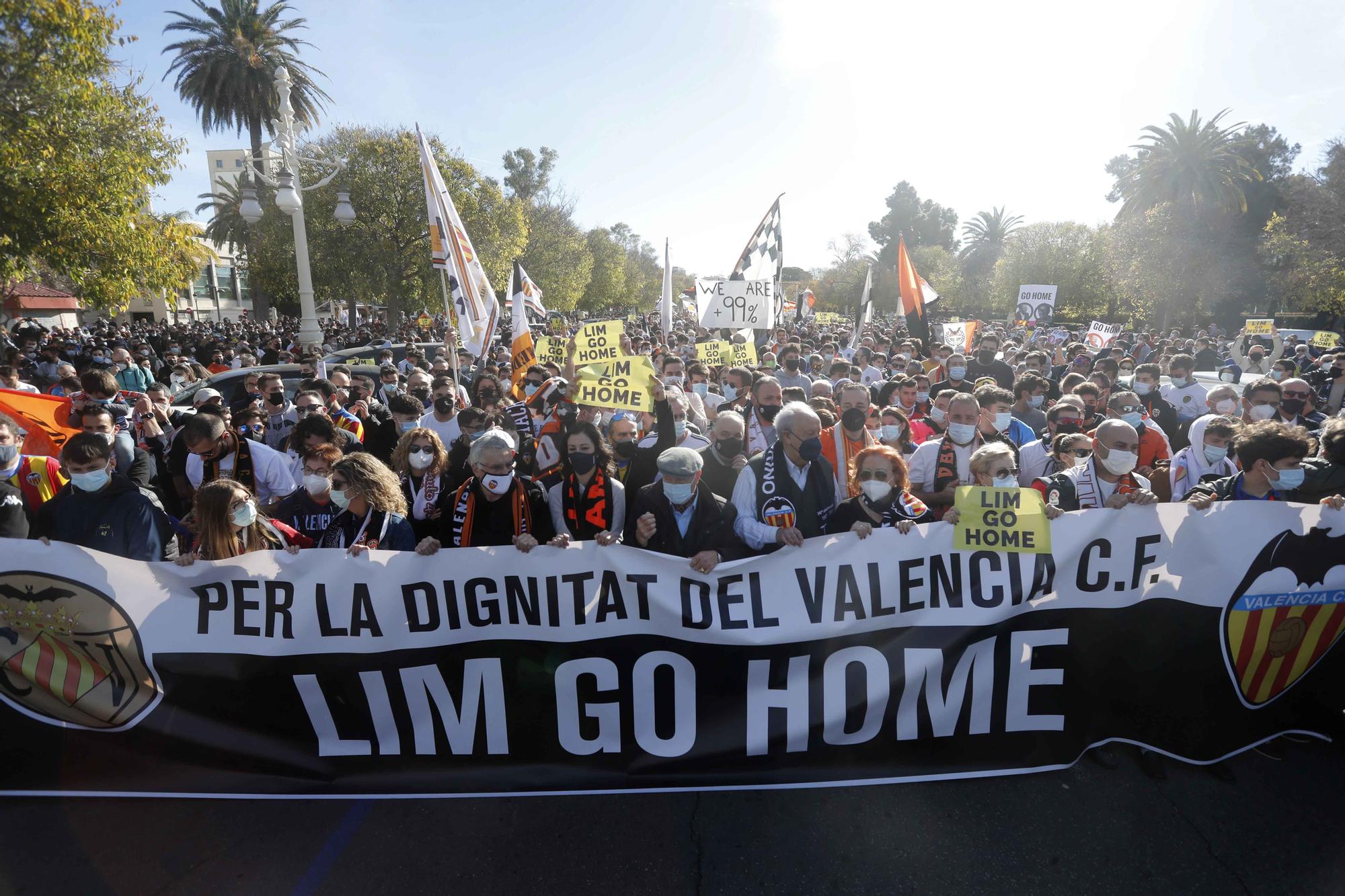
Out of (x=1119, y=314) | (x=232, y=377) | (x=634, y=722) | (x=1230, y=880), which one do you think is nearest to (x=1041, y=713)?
(x=1230, y=880)

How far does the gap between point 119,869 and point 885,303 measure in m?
72.1

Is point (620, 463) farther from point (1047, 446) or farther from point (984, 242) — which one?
point (984, 242)

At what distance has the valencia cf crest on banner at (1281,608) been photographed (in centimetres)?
326

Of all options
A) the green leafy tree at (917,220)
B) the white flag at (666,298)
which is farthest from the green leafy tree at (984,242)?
the white flag at (666,298)

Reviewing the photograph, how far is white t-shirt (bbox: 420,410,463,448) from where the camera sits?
21.1 ft

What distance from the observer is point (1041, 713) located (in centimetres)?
323

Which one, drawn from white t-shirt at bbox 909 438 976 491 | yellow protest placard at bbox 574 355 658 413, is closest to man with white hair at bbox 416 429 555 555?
yellow protest placard at bbox 574 355 658 413

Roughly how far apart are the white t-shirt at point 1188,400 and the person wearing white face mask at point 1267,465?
178 inches

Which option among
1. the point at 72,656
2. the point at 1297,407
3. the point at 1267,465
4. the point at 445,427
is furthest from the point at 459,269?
the point at 1297,407

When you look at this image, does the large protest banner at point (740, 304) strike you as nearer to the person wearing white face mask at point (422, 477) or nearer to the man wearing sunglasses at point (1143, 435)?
the man wearing sunglasses at point (1143, 435)

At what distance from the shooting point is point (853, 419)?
4.78 meters

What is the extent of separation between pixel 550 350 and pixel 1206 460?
21.3ft

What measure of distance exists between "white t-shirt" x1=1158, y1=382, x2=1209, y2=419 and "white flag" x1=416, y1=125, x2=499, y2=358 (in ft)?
25.7

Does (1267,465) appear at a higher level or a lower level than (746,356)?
lower
